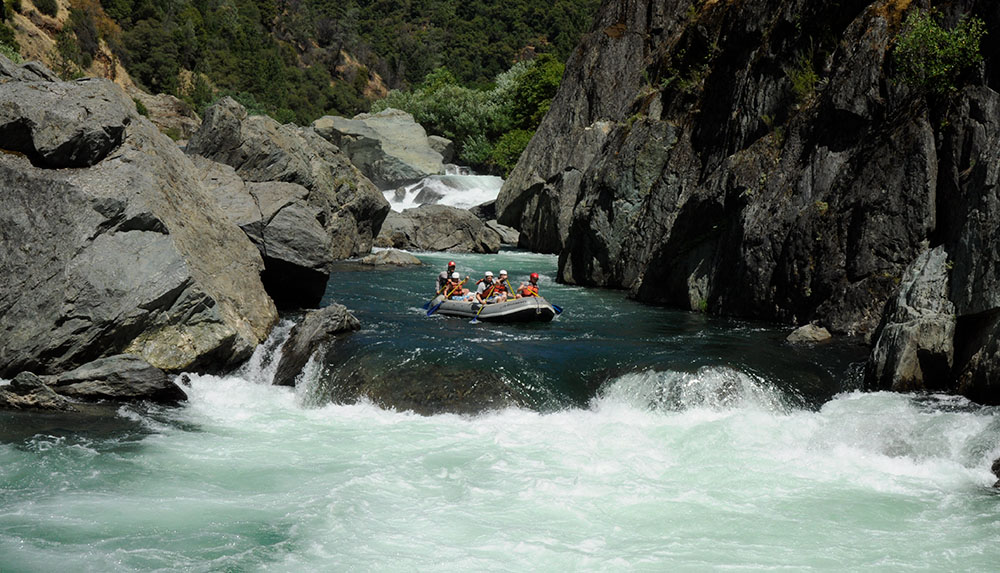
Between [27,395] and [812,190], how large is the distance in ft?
48.1

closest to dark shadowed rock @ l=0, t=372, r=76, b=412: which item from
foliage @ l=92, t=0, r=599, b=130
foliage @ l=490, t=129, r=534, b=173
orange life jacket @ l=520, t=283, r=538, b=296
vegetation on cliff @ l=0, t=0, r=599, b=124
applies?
orange life jacket @ l=520, t=283, r=538, b=296

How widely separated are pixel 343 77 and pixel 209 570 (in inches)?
3966

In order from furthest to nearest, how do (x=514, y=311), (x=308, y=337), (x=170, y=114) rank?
(x=170, y=114) → (x=514, y=311) → (x=308, y=337)

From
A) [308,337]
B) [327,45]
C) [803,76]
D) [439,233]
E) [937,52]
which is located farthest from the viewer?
[327,45]

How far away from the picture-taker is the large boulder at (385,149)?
5244 centimetres

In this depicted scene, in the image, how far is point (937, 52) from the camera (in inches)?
592

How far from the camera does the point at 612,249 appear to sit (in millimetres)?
24219

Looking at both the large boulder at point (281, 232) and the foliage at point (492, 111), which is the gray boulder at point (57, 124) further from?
the foliage at point (492, 111)

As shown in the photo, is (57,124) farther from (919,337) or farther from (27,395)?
(919,337)

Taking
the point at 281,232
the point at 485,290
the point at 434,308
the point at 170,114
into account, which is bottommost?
the point at 434,308

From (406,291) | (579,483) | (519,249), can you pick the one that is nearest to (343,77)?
(519,249)

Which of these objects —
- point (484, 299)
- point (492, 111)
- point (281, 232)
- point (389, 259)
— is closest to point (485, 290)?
point (484, 299)

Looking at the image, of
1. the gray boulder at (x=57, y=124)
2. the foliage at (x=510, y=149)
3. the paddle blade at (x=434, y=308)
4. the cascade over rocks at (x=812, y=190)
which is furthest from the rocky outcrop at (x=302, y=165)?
the foliage at (x=510, y=149)

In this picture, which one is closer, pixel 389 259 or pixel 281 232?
pixel 281 232
